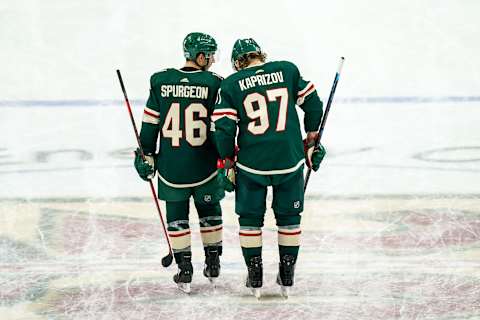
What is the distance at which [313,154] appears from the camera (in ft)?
14.3

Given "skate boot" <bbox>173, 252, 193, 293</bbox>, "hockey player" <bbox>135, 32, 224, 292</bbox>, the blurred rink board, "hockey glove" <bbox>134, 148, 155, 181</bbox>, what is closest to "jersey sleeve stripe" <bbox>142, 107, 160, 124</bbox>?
"hockey player" <bbox>135, 32, 224, 292</bbox>

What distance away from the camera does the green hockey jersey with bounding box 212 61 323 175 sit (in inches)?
163

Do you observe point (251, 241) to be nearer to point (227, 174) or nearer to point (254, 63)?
point (227, 174)

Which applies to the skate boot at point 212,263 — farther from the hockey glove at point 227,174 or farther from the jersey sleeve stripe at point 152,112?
the jersey sleeve stripe at point 152,112

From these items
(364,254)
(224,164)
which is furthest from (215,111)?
(364,254)

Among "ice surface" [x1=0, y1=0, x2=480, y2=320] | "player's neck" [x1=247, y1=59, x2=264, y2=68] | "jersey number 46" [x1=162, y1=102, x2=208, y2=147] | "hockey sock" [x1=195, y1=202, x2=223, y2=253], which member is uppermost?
"player's neck" [x1=247, y1=59, x2=264, y2=68]

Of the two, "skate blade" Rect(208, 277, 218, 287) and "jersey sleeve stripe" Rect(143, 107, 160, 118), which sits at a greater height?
"jersey sleeve stripe" Rect(143, 107, 160, 118)

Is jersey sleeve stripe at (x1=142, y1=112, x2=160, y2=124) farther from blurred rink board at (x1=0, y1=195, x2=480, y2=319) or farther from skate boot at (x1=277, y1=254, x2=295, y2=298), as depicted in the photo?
skate boot at (x1=277, y1=254, x2=295, y2=298)

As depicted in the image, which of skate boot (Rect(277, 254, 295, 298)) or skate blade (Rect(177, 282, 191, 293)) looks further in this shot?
skate blade (Rect(177, 282, 191, 293))

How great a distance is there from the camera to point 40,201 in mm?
5578

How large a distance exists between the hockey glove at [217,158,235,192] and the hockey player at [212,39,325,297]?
18mm

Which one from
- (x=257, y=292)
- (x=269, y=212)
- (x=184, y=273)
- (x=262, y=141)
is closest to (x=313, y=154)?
(x=262, y=141)

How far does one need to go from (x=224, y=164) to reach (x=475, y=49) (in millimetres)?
4567

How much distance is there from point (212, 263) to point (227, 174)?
478mm
